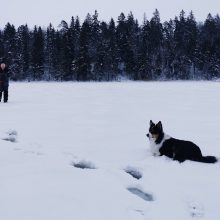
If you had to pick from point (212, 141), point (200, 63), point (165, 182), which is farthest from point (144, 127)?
point (200, 63)

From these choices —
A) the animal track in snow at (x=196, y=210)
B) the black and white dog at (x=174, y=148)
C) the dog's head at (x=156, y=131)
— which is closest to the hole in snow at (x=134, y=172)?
the black and white dog at (x=174, y=148)

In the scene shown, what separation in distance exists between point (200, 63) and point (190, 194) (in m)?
64.7

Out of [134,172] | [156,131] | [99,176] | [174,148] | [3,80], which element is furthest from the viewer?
[3,80]

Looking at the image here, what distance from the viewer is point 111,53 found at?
212 ft

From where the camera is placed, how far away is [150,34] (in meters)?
70.1

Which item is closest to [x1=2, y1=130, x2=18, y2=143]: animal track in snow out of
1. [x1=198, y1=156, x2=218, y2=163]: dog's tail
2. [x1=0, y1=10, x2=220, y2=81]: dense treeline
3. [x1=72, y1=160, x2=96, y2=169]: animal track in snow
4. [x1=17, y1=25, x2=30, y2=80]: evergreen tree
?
[x1=72, y1=160, x2=96, y2=169]: animal track in snow

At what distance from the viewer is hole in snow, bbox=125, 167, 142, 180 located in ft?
19.6

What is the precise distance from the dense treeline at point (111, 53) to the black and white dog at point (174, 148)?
54.9 metres

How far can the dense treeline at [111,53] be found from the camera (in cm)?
6359

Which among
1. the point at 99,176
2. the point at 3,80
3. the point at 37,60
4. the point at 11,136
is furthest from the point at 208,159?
the point at 37,60

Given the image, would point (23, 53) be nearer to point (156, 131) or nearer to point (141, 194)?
point (156, 131)

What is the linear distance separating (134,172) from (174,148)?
1.01m

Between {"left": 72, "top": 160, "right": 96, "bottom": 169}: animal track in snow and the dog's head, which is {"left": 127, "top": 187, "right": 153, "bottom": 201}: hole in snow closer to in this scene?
{"left": 72, "top": 160, "right": 96, "bottom": 169}: animal track in snow

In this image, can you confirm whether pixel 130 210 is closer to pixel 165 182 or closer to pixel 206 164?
pixel 165 182
